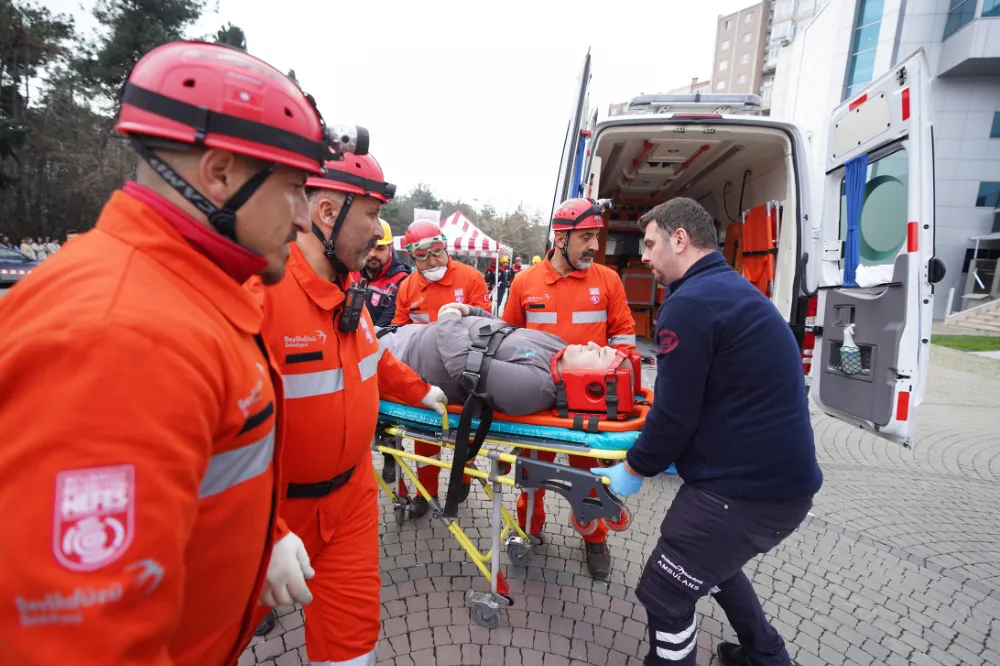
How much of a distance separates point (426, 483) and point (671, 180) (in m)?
5.83

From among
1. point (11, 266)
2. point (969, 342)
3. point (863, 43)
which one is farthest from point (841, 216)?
point (863, 43)

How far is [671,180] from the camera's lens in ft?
23.2

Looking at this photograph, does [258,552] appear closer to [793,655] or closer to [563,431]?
[563,431]

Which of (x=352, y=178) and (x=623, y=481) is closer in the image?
(x=352, y=178)

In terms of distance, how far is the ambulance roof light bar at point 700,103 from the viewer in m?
4.59

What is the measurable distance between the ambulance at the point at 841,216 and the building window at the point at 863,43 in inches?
819

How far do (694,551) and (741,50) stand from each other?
69583mm

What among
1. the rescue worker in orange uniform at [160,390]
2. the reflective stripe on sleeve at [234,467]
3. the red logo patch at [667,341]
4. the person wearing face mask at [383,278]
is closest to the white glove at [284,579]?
the rescue worker in orange uniform at [160,390]

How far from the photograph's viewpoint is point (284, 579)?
4.22 feet

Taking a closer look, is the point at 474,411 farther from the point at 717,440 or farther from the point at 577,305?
the point at 577,305

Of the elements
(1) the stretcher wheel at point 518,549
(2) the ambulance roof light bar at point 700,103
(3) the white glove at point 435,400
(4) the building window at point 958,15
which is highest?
(4) the building window at point 958,15

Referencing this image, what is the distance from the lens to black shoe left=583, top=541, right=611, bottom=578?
3.00 meters

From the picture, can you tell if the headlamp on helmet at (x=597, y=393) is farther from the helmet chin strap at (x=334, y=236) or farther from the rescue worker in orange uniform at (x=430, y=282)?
the rescue worker in orange uniform at (x=430, y=282)

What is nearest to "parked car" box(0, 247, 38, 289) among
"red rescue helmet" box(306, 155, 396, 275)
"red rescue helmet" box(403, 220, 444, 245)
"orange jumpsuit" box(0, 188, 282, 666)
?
"red rescue helmet" box(403, 220, 444, 245)
